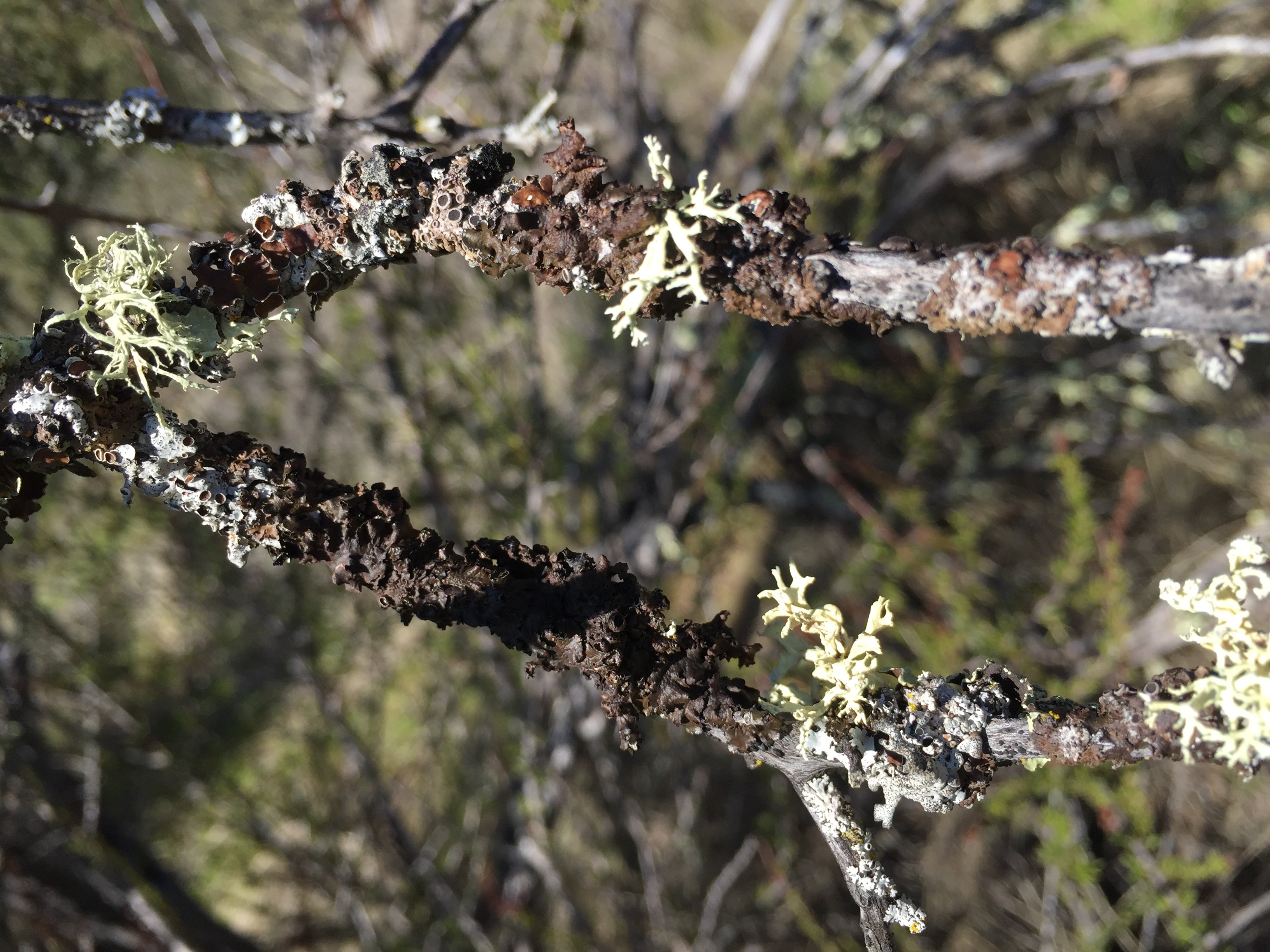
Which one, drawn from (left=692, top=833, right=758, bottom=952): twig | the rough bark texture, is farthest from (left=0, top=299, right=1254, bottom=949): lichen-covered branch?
(left=692, top=833, right=758, bottom=952): twig

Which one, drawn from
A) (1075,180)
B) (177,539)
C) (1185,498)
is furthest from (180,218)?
(1185,498)

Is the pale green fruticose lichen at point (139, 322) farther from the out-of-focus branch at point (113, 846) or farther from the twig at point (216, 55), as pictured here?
the out-of-focus branch at point (113, 846)

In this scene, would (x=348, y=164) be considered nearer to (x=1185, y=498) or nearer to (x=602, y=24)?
(x=602, y=24)

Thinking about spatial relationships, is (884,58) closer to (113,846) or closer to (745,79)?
(745,79)

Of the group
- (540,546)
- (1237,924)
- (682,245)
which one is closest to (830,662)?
(540,546)

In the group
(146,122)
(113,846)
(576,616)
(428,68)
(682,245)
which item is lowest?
(113,846)

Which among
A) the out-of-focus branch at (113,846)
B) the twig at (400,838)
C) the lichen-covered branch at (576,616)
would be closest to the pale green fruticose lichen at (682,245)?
the lichen-covered branch at (576,616)

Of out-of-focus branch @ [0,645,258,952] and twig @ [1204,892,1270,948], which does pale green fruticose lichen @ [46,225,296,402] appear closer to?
out-of-focus branch @ [0,645,258,952]
